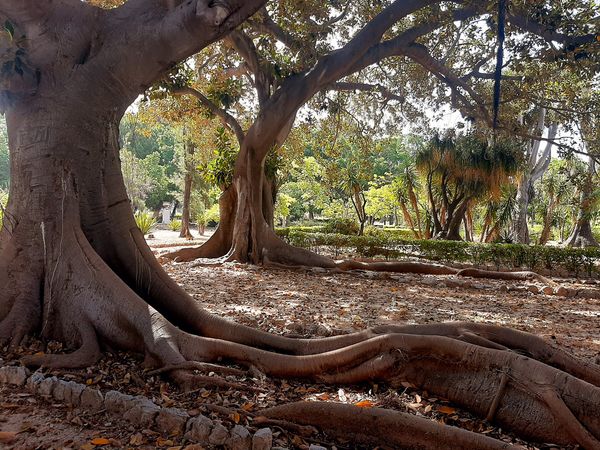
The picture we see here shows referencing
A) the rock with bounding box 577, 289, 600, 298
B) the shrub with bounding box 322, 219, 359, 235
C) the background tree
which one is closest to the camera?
the background tree

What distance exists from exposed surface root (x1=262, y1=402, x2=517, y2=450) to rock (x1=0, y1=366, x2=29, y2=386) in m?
2.03

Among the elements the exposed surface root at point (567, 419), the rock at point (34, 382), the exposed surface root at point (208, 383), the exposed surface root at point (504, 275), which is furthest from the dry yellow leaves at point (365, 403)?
the exposed surface root at point (504, 275)

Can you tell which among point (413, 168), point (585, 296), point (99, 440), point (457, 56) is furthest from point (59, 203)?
point (413, 168)

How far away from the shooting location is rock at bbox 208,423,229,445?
2703 millimetres

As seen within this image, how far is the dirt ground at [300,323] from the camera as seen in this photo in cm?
293

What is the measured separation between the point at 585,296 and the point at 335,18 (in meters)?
9.33

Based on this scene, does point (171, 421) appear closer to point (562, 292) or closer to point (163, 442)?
point (163, 442)

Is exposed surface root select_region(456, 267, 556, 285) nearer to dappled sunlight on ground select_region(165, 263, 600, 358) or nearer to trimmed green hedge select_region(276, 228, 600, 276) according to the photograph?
→ dappled sunlight on ground select_region(165, 263, 600, 358)

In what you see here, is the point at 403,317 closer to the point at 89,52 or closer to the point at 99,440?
the point at 99,440

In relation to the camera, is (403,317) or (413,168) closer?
(403,317)

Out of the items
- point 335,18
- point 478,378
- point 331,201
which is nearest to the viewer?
point 478,378

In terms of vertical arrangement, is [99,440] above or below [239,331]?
below

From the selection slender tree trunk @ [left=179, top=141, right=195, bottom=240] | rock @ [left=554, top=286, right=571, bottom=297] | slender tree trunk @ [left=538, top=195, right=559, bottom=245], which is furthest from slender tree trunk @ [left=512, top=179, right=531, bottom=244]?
slender tree trunk @ [left=179, top=141, right=195, bottom=240]

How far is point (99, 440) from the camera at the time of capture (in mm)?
2758
